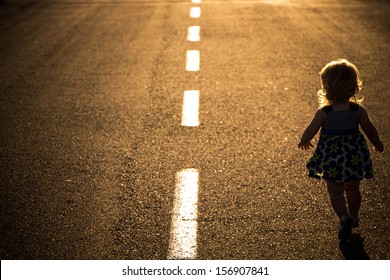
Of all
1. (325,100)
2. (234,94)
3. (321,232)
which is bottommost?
(234,94)

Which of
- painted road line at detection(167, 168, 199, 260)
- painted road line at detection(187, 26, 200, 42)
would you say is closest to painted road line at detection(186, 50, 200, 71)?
painted road line at detection(187, 26, 200, 42)

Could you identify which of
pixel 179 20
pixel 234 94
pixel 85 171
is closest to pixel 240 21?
pixel 179 20

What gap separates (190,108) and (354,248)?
12.3ft

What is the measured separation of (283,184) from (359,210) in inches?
30.5

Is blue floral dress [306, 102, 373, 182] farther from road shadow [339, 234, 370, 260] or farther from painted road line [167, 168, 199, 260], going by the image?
painted road line [167, 168, 199, 260]

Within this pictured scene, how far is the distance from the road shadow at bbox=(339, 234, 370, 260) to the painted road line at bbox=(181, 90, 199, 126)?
3.00 m

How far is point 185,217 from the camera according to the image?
5340mm

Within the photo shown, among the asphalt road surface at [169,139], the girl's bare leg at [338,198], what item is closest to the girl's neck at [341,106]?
the girl's bare leg at [338,198]

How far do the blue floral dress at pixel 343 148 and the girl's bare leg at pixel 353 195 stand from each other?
0.40 ft

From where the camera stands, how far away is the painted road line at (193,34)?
12414 millimetres

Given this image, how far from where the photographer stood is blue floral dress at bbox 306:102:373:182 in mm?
4914

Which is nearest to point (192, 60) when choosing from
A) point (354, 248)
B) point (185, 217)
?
point (185, 217)

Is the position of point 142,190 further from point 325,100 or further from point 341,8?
point 341,8
